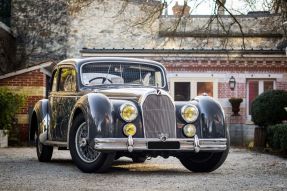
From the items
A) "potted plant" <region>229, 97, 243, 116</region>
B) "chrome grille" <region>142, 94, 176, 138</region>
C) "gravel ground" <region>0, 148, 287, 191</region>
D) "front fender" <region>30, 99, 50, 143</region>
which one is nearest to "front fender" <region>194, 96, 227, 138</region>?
"chrome grille" <region>142, 94, 176, 138</region>

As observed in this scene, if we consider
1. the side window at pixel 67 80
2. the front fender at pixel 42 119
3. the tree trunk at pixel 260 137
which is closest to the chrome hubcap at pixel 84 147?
the side window at pixel 67 80

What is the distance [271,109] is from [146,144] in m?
9.57

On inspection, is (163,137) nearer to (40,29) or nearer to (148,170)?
(148,170)

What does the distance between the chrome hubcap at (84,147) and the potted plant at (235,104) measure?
50.4ft

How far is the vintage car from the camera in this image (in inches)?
344

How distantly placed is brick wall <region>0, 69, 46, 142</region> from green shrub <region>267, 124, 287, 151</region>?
25.2 ft

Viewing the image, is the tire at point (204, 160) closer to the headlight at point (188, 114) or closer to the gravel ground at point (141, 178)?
the gravel ground at point (141, 178)

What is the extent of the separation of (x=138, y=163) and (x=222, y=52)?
13.2m

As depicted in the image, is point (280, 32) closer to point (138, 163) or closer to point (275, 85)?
point (275, 85)

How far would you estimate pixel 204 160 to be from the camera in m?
9.72

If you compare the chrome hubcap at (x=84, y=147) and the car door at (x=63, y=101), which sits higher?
the car door at (x=63, y=101)

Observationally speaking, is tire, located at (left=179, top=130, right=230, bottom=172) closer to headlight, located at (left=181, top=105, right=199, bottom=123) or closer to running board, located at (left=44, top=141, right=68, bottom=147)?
headlight, located at (left=181, top=105, right=199, bottom=123)

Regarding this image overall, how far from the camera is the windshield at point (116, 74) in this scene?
33.7 feet

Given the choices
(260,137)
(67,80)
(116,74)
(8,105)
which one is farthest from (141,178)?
(8,105)
